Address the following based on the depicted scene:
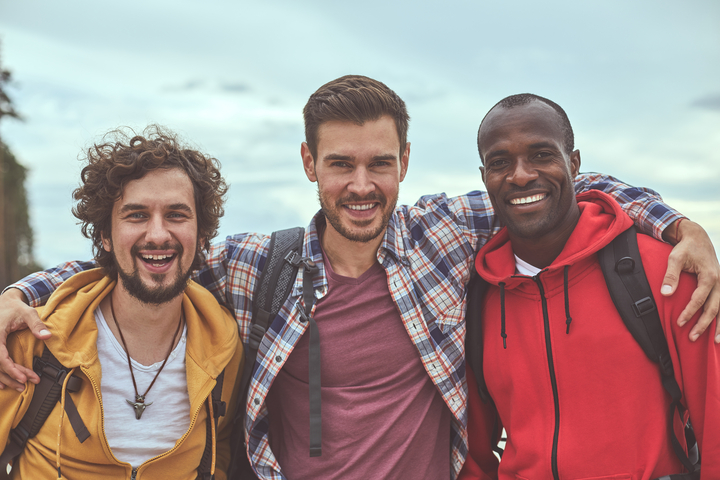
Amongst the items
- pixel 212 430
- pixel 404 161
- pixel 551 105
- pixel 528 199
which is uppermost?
pixel 551 105

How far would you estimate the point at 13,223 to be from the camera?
2536 centimetres

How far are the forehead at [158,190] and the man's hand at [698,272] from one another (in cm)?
290

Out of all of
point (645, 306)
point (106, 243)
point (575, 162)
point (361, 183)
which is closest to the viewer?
point (645, 306)

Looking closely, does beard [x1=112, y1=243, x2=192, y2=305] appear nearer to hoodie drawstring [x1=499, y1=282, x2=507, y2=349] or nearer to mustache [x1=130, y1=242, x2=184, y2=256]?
mustache [x1=130, y1=242, x2=184, y2=256]

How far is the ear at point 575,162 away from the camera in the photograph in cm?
341

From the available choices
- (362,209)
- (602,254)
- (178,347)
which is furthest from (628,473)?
(178,347)

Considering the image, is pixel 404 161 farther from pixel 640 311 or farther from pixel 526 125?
pixel 640 311

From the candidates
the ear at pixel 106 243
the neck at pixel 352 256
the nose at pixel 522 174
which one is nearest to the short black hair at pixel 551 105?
the nose at pixel 522 174

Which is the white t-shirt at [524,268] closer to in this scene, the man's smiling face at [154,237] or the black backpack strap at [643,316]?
the black backpack strap at [643,316]

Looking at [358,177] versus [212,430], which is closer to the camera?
[212,430]

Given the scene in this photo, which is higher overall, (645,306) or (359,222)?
(359,222)

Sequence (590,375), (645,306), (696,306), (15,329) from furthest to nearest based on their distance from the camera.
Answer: (15,329) < (590,375) < (645,306) < (696,306)

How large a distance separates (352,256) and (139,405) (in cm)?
160

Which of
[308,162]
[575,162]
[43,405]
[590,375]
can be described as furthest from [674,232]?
[43,405]
